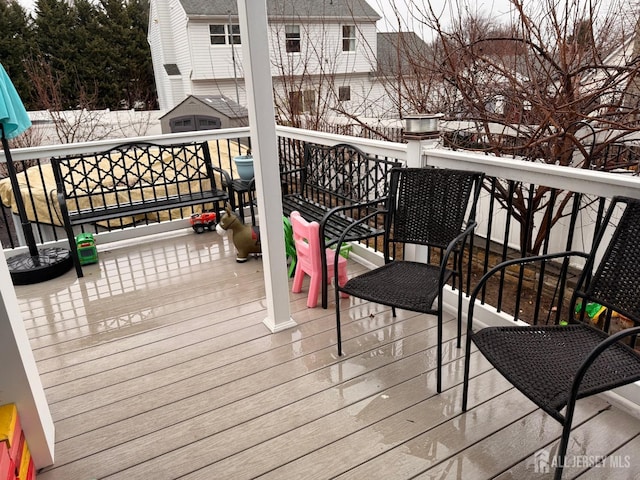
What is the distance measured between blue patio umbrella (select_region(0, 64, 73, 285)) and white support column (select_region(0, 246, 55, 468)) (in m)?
1.87

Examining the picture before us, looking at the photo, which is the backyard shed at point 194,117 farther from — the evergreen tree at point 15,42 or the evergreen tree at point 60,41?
the evergreen tree at point 60,41

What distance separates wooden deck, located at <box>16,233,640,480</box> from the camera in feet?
5.53

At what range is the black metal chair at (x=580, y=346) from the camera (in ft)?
4.45

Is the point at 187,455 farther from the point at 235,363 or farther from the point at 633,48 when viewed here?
the point at 633,48

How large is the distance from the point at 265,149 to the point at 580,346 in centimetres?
161

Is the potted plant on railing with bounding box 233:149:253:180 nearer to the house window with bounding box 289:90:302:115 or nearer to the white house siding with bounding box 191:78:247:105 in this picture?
the house window with bounding box 289:90:302:115

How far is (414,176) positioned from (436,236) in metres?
0.35

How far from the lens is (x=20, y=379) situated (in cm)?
161

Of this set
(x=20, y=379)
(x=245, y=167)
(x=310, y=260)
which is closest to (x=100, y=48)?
(x=245, y=167)

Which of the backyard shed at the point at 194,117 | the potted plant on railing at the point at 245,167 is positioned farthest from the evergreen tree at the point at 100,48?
the potted plant on railing at the point at 245,167

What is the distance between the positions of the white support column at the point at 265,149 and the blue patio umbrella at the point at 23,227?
73.5 inches

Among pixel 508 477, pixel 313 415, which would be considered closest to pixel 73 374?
pixel 313 415

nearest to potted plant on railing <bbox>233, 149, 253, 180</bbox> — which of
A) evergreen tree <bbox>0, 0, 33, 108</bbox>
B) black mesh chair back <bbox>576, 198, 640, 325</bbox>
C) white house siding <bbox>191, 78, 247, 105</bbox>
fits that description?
black mesh chair back <bbox>576, 198, 640, 325</bbox>

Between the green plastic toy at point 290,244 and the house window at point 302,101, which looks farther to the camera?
the house window at point 302,101
